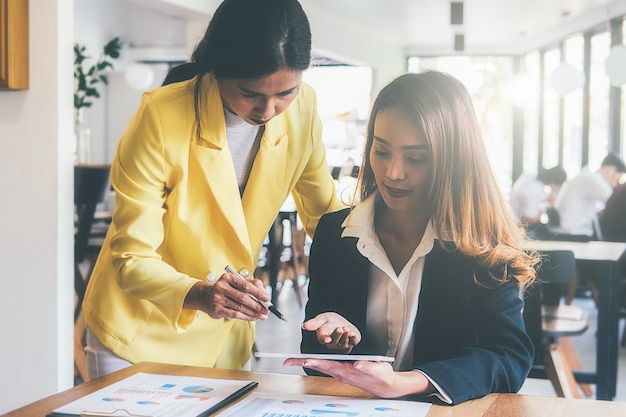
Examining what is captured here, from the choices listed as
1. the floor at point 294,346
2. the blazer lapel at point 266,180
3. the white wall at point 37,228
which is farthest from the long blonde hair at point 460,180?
the floor at point 294,346

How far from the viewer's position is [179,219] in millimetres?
1531

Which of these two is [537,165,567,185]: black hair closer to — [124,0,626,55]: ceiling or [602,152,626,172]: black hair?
[602,152,626,172]: black hair

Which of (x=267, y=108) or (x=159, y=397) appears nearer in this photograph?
(x=159, y=397)

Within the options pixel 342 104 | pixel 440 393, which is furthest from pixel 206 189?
pixel 342 104

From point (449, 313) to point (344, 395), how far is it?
1.08ft

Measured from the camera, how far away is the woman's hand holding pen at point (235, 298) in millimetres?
1319

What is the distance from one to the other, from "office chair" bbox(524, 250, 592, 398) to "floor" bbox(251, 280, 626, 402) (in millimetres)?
587

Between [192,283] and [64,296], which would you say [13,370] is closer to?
[64,296]

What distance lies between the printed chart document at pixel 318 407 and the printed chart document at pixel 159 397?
0.03 metres

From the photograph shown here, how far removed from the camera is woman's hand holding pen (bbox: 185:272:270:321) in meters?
1.32

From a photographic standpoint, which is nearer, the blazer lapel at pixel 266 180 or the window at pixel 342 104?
the blazer lapel at pixel 266 180

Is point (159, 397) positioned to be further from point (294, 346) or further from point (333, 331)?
point (294, 346)

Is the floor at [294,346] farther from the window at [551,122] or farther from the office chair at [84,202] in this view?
the window at [551,122]

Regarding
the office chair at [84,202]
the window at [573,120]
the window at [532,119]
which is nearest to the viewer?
the office chair at [84,202]
